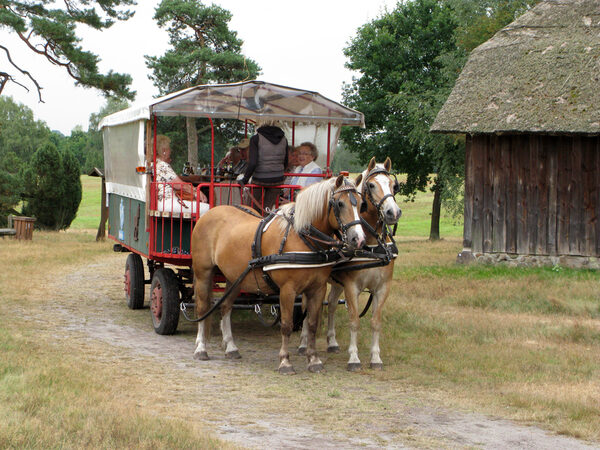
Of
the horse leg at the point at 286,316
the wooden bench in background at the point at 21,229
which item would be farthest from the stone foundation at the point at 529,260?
the wooden bench in background at the point at 21,229

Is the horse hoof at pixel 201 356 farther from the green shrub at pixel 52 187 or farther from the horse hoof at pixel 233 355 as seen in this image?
the green shrub at pixel 52 187

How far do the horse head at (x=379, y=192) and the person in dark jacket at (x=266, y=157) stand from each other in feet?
6.26

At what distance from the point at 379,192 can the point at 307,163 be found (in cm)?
301

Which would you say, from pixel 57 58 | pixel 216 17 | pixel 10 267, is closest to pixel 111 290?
pixel 10 267

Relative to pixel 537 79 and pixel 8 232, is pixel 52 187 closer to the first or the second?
pixel 8 232

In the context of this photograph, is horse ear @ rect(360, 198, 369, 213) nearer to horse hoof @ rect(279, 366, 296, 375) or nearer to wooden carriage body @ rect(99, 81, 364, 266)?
horse hoof @ rect(279, 366, 296, 375)

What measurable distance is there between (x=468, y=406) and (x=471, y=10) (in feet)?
99.9

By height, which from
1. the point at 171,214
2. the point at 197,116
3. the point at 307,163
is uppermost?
the point at 197,116

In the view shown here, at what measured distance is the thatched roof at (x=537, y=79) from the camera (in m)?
16.4

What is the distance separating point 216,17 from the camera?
35469mm

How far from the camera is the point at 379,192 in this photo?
792cm

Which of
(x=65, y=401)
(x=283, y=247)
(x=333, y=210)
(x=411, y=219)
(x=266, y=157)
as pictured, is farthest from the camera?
(x=411, y=219)

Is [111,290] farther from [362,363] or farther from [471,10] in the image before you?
[471,10]

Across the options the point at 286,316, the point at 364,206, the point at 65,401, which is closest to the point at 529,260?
the point at 364,206
